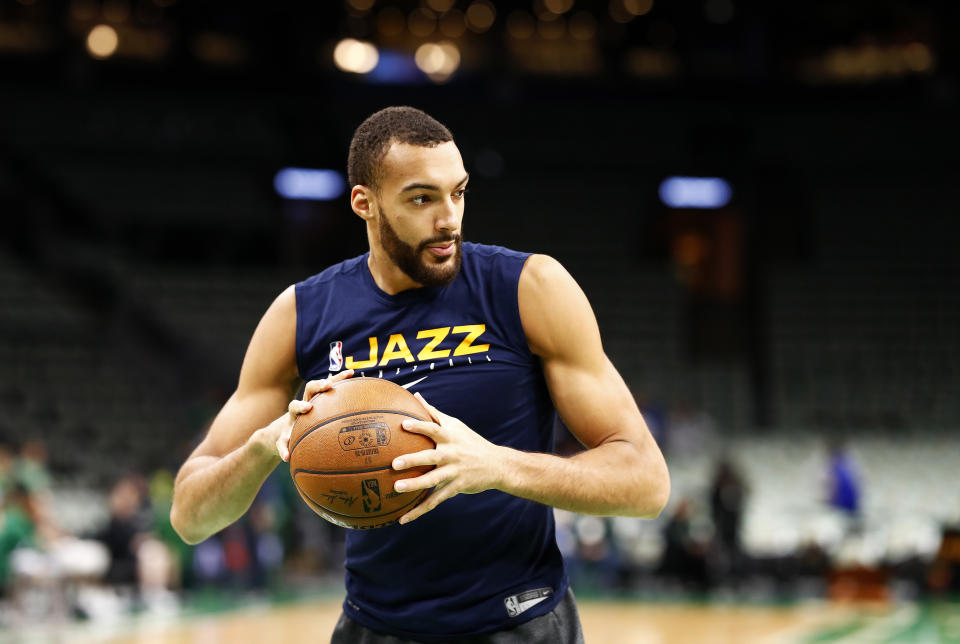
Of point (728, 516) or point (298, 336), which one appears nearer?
point (298, 336)

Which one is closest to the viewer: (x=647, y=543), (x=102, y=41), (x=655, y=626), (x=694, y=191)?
(x=655, y=626)

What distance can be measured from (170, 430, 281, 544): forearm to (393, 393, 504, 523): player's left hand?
1.49 feet

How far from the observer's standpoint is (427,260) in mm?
2879

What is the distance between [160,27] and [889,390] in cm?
1445

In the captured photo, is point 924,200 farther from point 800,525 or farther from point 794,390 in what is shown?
point 800,525

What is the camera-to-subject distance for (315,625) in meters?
11.5

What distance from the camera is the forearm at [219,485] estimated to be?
9.40ft

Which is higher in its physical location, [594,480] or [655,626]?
[594,480]

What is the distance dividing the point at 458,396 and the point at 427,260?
332 millimetres

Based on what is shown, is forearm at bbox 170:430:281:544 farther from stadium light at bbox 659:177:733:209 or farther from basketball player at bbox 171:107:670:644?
stadium light at bbox 659:177:733:209

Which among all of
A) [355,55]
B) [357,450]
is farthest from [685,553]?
[357,450]

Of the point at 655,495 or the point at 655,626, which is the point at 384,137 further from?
the point at 655,626

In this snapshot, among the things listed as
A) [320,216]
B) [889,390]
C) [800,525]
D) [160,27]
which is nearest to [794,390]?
[889,390]
